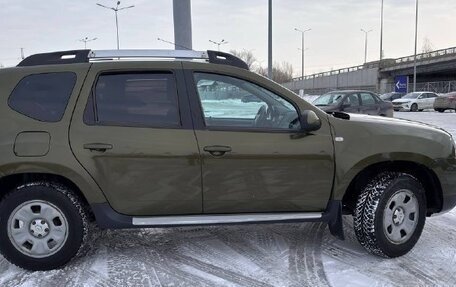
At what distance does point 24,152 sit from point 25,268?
103cm

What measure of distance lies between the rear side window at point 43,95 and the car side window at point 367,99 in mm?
13057

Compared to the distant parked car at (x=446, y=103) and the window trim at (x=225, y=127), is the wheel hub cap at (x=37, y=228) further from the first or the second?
the distant parked car at (x=446, y=103)

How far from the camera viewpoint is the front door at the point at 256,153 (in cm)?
387

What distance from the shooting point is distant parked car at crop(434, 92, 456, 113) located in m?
27.1

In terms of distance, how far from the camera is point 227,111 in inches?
162

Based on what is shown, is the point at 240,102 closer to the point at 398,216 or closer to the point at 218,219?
the point at 218,219

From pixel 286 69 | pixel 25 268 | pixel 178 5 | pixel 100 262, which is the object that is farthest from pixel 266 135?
pixel 286 69

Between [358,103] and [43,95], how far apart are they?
1301cm

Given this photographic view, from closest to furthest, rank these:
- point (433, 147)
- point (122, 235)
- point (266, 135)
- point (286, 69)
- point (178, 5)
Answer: point (266, 135) → point (433, 147) → point (122, 235) → point (178, 5) → point (286, 69)

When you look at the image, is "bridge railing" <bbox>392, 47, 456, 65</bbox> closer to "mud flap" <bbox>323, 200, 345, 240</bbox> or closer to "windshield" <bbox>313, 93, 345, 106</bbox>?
"windshield" <bbox>313, 93, 345, 106</bbox>

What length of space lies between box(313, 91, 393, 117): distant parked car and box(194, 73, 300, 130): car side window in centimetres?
1112

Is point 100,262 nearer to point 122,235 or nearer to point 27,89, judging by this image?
point 122,235

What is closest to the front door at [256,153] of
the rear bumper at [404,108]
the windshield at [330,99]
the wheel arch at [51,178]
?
the wheel arch at [51,178]

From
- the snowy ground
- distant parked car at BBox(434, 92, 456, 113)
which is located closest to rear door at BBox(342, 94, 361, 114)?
the snowy ground
